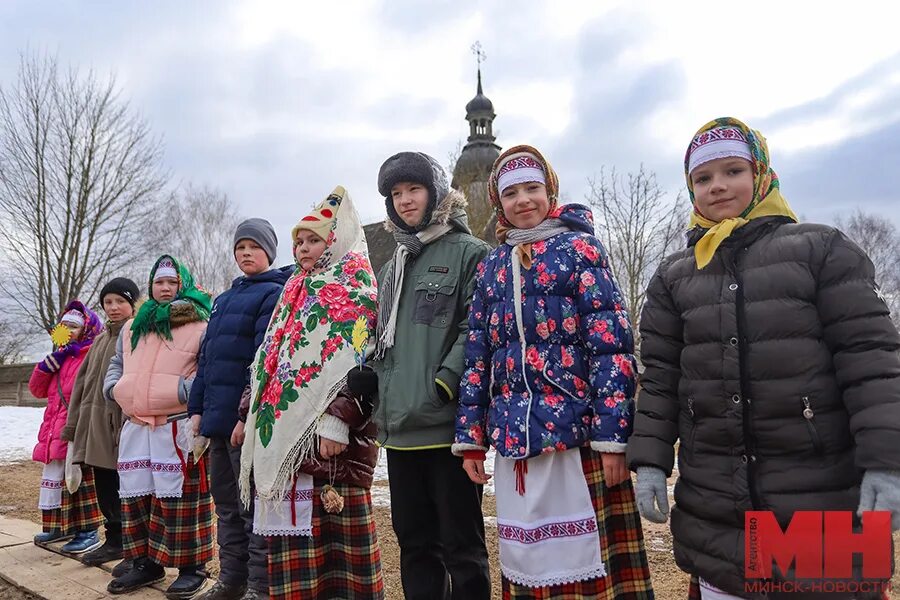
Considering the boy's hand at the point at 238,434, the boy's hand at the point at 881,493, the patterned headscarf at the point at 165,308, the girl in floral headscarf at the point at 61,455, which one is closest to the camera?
the boy's hand at the point at 881,493

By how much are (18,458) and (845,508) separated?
11297mm

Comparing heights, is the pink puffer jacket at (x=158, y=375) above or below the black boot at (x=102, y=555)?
above

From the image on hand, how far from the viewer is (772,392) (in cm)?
170

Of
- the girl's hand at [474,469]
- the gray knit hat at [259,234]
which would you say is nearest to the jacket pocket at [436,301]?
the girl's hand at [474,469]

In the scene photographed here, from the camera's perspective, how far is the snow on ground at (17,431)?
32.5ft

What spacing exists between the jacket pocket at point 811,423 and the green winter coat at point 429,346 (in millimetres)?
1180

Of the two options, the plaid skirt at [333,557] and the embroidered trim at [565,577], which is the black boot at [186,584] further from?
the embroidered trim at [565,577]

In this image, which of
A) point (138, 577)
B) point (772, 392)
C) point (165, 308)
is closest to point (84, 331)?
point (165, 308)

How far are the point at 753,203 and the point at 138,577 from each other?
3.97 meters

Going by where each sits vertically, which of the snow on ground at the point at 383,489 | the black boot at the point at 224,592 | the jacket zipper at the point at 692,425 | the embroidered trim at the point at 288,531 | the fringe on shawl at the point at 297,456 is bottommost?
the snow on ground at the point at 383,489

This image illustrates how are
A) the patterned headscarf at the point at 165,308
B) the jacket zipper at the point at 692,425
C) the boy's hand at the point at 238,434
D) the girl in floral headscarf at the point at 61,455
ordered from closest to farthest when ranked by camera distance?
the jacket zipper at the point at 692,425 < the boy's hand at the point at 238,434 < the patterned headscarf at the point at 165,308 < the girl in floral headscarf at the point at 61,455

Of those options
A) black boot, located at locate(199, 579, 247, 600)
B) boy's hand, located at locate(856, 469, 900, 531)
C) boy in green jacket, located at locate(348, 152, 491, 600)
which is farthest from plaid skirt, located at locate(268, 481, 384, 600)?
boy's hand, located at locate(856, 469, 900, 531)

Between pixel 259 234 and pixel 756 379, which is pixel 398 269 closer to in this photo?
pixel 259 234

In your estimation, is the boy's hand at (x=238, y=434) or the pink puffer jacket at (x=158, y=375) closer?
the boy's hand at (x=238, y=434)
